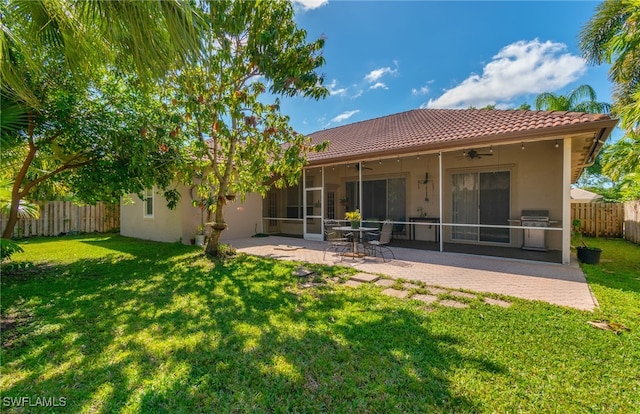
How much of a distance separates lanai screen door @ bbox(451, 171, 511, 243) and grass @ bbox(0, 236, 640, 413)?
4.54 meters

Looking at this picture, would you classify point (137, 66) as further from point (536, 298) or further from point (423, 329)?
point (536, 298)

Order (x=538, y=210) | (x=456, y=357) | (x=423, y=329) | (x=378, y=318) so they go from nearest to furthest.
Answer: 1. (x=456, y=357)
2. (x=423, y=329)
3. (x=378, y=318)
4. (x=538, y=210)

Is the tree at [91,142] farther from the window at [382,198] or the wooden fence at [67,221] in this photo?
the wooden fence at [67,221]

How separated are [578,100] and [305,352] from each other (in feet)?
82.1

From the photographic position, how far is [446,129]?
31.9ft

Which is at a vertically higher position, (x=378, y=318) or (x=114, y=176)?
(x=114, y=176)

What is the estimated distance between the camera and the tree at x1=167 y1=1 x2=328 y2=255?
6.25m

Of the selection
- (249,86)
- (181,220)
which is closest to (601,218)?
(249,86)

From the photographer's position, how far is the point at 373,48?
1203 centimetres

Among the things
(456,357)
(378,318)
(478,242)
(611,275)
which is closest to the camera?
(456,357)

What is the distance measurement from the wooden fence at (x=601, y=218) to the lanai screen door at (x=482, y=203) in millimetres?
6487

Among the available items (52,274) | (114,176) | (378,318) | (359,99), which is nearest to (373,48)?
(359,99)

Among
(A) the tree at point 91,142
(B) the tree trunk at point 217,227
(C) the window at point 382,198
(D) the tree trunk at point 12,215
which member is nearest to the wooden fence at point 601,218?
(C) the window at point 382,198

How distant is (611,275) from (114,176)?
456 inches
